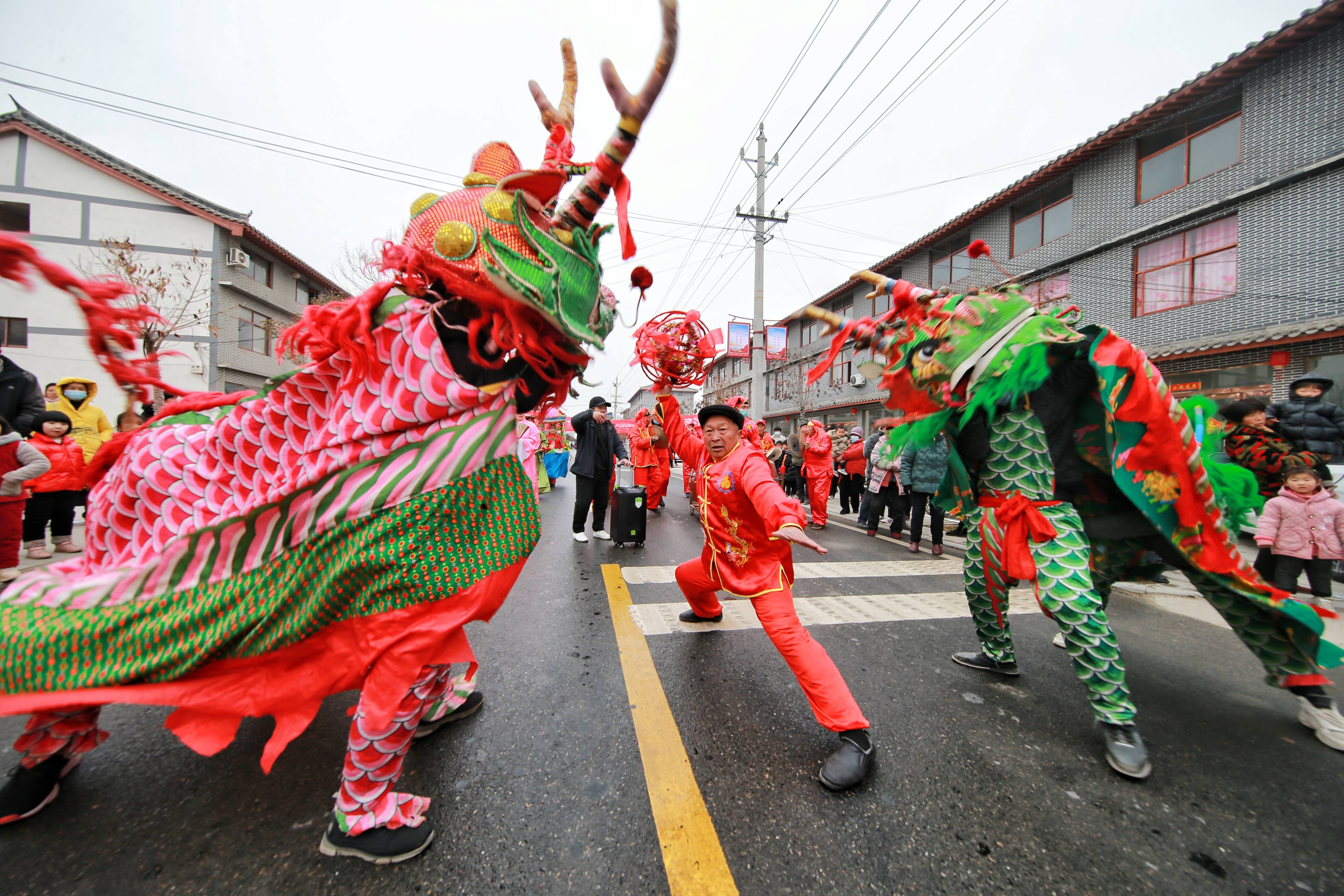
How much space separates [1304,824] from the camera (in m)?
1.68

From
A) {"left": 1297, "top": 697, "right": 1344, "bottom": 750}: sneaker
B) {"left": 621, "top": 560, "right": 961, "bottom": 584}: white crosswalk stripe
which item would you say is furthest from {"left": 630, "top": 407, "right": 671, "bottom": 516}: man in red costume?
{"left": 1297, "top": 697, "right": 1344, "bottom": 750}: sneaker

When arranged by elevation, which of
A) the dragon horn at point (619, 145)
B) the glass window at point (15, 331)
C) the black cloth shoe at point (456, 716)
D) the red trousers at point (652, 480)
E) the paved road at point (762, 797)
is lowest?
the paved road at point (762, 797)

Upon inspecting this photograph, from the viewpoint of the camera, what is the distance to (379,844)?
145 cm

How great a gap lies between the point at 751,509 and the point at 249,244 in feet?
80.9

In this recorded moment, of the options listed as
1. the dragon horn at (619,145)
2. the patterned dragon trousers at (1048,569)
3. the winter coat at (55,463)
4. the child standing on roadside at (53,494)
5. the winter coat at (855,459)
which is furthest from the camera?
the winter coat at (855,459)

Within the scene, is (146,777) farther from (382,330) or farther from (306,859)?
(382,330)

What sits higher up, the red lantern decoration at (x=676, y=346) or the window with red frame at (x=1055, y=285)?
the window with red frame at (x=1055, y=285)

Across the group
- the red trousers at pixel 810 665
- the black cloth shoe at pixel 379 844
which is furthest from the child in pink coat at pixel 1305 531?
the black cloth shoe at pixel 379 844

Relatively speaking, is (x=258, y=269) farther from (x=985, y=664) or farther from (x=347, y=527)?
(x=985, y=664)

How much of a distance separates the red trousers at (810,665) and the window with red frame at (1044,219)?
53.3 feet

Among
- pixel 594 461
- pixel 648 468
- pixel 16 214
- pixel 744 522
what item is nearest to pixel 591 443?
pixel 594 461

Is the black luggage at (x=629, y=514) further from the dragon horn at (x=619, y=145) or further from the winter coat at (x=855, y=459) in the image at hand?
the winter coat at (x=855, y=459)

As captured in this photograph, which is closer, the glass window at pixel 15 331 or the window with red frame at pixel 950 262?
the glass window at pixel 15 331

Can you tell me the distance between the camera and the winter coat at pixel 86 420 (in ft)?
16.2
